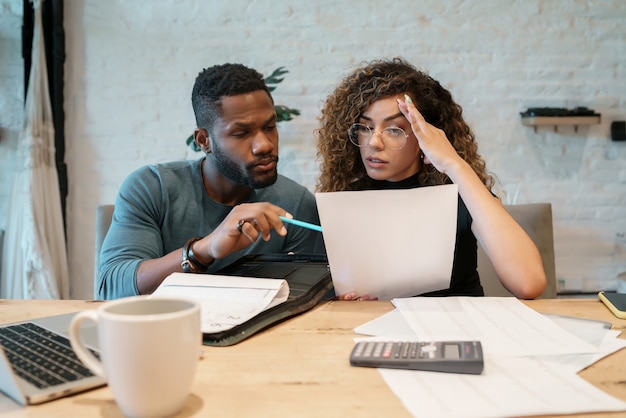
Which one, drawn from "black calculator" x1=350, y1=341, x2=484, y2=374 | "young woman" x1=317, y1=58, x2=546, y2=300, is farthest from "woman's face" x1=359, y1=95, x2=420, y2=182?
"black calculator" x1=350, y1=341, x2=484, y2=374

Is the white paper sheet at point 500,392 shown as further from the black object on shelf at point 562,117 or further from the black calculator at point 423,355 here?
the black object on shelf at point 562,117

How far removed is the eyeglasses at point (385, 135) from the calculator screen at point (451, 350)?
2.43 ft

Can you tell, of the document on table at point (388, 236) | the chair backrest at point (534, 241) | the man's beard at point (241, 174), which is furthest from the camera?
the chair backrest at point (534, 241)

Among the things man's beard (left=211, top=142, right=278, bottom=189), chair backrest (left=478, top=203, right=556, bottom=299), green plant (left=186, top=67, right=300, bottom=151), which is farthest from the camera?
green plant (left=186, top=67, right=300, bottom=151)

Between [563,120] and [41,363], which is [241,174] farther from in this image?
[563,120]

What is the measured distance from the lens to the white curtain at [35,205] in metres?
2.38

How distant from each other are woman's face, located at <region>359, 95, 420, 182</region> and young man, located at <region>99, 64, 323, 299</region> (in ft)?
0.75

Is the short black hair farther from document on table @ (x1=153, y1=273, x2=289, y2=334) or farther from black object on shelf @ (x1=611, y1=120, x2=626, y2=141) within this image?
black object on shelf @ (x1=611, y1=120, x2=626, y2=141)

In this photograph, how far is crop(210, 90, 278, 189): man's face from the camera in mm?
1347

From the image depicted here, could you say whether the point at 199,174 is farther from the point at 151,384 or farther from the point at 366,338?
the point at 151,384

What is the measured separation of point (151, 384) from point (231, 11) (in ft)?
7.70

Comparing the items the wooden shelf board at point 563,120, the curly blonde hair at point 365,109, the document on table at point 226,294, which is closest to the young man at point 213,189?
the curly blonde hair at point 365,109

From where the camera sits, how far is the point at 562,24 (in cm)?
255

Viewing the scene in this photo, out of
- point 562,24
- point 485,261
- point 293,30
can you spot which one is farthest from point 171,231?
point 562,24
